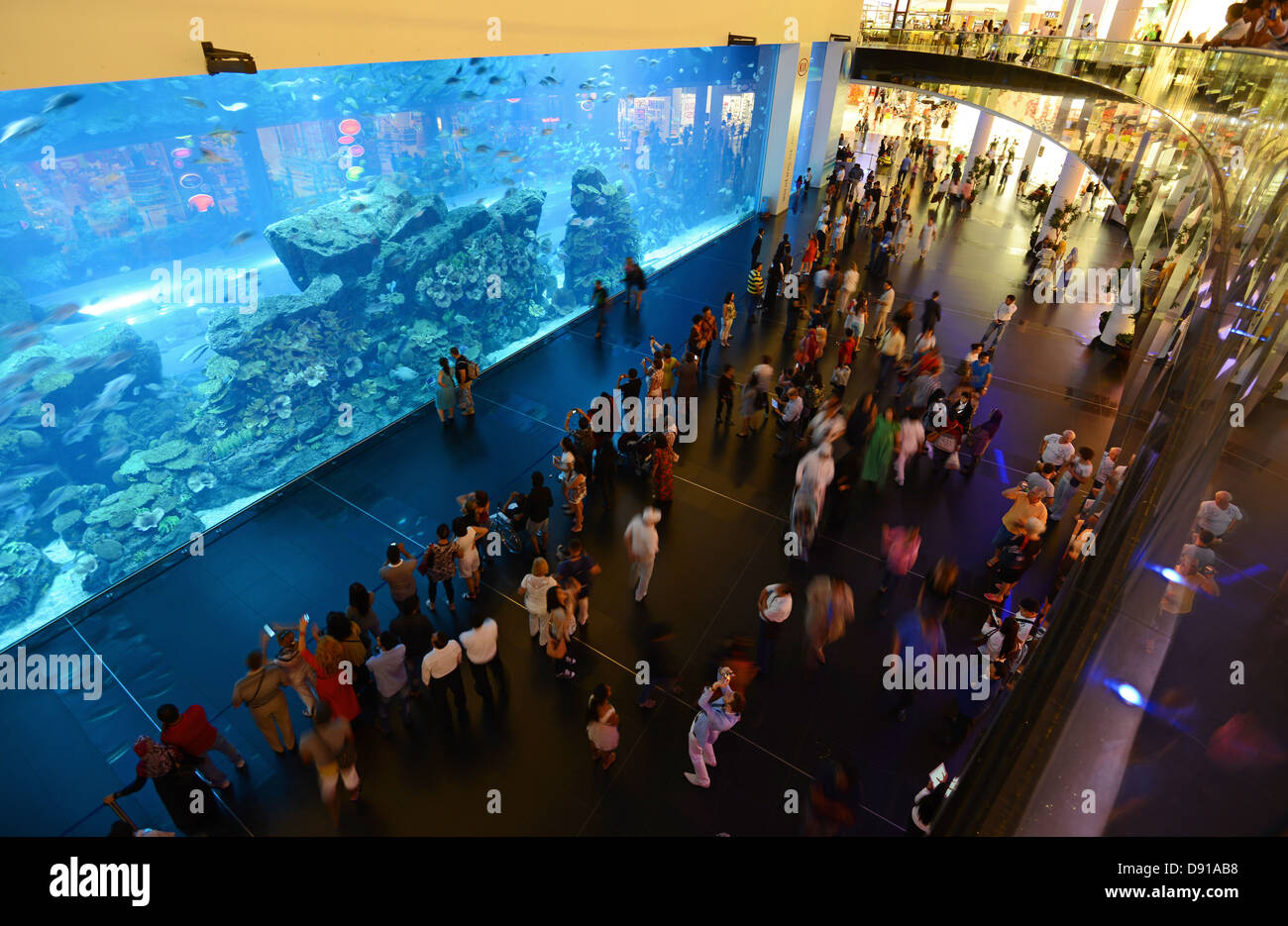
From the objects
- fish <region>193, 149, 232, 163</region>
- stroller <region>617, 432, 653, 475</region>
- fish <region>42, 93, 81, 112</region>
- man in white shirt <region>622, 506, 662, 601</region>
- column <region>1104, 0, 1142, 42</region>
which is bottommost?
stroller <region>617, 432, 653, 475</region>

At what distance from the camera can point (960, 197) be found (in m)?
22.9

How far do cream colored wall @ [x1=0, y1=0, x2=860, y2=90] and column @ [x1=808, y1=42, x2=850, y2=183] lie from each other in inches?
506

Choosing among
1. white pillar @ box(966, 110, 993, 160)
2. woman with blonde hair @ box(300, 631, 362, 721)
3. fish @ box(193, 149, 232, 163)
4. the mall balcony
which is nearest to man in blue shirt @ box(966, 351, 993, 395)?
the mall balcony

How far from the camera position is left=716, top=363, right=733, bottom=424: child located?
29.2 feet

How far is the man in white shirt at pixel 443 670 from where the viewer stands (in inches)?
183

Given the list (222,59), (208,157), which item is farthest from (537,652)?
(208,157)

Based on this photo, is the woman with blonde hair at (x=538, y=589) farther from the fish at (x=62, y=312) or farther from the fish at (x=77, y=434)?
the fish at (x=77, y=434)

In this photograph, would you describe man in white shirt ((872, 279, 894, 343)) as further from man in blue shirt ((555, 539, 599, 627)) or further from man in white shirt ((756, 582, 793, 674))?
man in blue shirt ((555, 539, 599, 627))

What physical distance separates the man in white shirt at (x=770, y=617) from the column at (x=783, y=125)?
17.9 meters

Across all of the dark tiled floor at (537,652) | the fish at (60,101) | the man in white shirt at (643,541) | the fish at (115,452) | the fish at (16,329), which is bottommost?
the dark tiled floor at (537,652)

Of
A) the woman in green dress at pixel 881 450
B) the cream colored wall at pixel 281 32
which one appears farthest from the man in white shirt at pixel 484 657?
the woman in green dress at pixel 881 450

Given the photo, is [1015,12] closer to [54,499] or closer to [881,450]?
[881,450]
